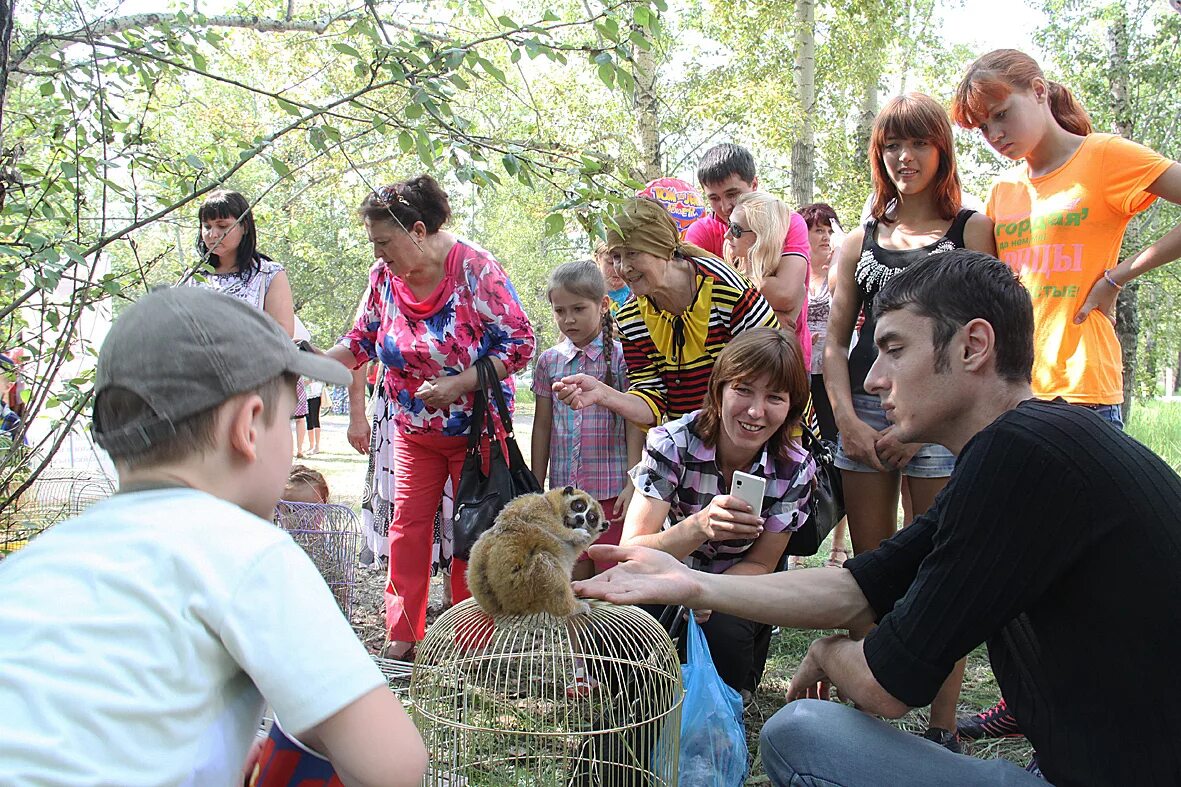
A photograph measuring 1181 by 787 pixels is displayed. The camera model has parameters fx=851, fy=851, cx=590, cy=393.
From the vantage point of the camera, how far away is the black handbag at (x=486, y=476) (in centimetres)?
348

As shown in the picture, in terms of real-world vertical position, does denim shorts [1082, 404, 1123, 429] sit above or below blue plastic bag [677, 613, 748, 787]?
above

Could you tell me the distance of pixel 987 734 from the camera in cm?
305

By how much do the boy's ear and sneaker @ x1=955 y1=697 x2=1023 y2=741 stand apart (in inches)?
109

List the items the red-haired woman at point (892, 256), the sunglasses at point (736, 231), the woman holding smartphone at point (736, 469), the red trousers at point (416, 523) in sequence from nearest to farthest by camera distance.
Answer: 1. the woman holding smartphone at point (736, 469)
2. the red-haired woman at point (892, 256)
3. the red trousers at point (416, 523)
4. the sunglasses at point (736, 231)

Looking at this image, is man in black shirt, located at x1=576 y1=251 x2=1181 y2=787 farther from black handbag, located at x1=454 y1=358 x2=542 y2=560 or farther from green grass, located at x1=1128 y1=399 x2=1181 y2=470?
green grass, located at x1=1128 y1=399 x2=1181 y2=470

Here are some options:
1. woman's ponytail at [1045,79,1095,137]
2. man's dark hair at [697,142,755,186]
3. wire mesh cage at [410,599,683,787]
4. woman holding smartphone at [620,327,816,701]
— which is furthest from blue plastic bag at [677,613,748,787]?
man's dark hair at [697,142,755,186]

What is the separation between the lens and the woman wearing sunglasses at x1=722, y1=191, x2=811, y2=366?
407 cm

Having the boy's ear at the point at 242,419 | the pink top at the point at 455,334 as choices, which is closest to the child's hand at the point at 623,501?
the pink top at the point at 455,334

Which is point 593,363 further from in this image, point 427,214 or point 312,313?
point 312,313

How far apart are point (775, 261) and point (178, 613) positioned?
342 cm

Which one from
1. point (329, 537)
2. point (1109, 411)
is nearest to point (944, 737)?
point (1109, 411)

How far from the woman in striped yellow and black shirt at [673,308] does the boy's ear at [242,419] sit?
7.50 feet

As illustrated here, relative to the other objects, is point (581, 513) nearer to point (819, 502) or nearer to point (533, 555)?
point (533, 555)

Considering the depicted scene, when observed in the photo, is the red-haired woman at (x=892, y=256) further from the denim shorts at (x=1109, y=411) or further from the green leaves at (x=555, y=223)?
the green leaves at (x=555, y=223)
